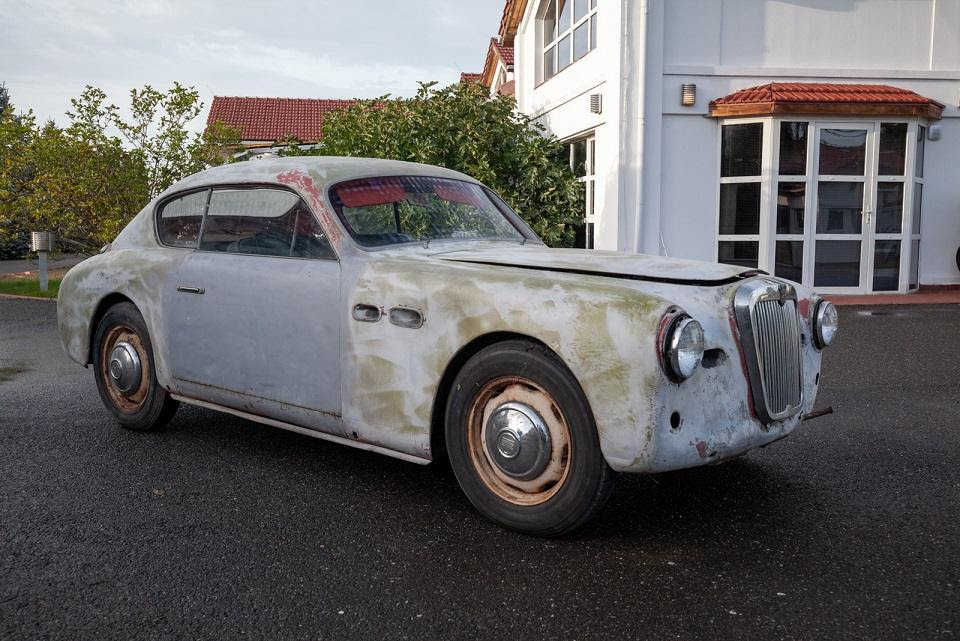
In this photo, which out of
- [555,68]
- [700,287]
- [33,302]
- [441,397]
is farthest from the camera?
[555,68]

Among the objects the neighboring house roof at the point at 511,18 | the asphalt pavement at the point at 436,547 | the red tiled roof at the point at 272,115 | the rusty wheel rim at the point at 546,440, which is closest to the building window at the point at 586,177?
the neighboring house roof at the point at 511,18

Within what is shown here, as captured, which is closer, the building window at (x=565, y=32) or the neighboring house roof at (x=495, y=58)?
the building window at (x=565, y=32)

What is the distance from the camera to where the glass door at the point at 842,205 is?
12.7 m

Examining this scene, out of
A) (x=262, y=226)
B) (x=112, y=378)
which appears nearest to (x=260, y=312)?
(x=262, y=226)

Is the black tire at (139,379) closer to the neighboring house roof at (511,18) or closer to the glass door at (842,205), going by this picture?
the glass door at (842,205)

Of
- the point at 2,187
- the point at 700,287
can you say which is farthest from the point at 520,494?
A: the point at 2,187

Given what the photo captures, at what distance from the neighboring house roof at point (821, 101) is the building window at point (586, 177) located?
7.55 feet

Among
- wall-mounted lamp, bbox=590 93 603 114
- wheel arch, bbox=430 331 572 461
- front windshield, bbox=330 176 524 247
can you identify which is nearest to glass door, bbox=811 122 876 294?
wall-mounted lamp, bbox=590 93 603 114

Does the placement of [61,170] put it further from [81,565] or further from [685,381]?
[685,381]

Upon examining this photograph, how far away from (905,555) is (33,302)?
1305 centimetres

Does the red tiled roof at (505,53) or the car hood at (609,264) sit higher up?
the red tiled roof at (505,53)

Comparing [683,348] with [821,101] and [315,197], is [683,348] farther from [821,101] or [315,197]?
[821,101]

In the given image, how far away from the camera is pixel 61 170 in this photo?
1545cm

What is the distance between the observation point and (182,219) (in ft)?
16.1
